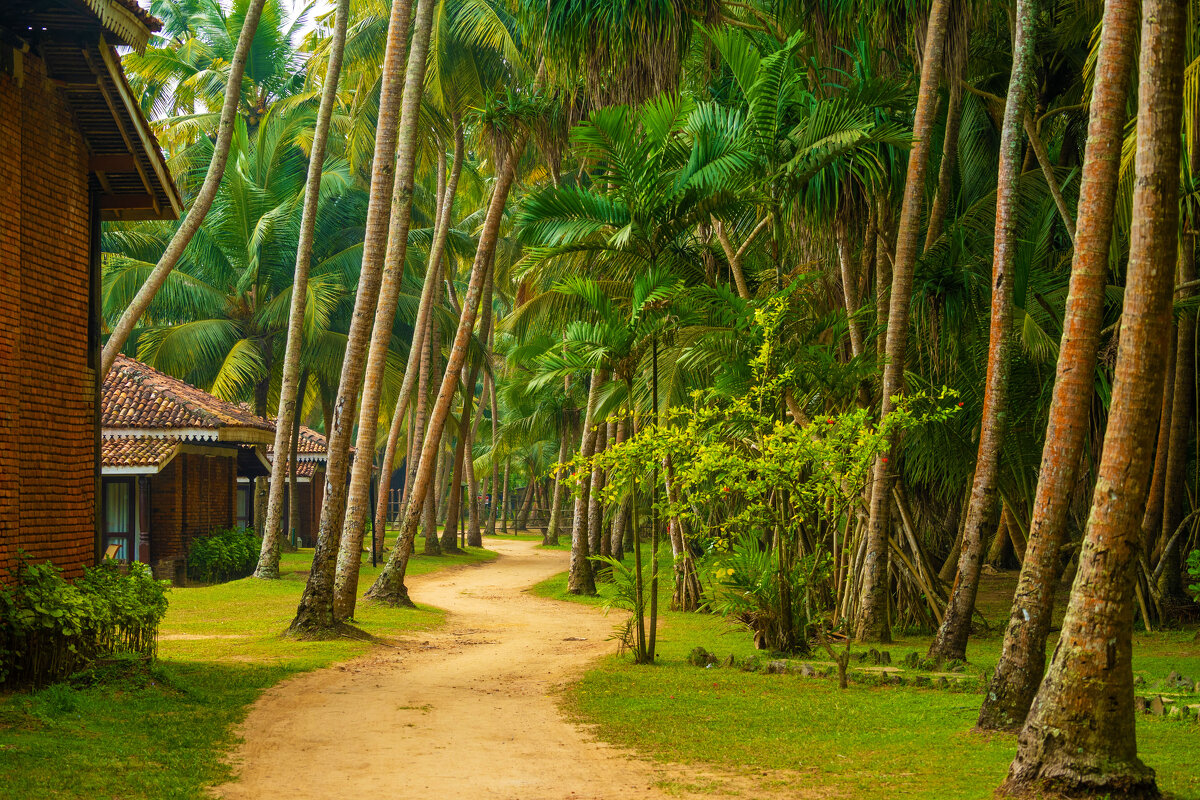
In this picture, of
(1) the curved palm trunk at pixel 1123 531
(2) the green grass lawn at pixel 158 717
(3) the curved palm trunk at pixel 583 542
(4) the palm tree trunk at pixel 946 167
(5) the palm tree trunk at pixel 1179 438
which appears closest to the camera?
(1) the curved palm trunk at pixel 1123 531

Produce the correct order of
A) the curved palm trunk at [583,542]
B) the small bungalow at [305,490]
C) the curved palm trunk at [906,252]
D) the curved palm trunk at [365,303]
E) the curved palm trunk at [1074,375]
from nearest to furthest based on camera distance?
1. the curved palm trunk at [1074,375]
2. the curved palm trunk at [906,252]
3. the curved palm trunk at [365,303]
4. the curved palm trunk at [583,542]
5. the small bungalow at [305,490]

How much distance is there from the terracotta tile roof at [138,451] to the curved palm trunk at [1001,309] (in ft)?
51.1

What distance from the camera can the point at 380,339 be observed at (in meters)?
14.0

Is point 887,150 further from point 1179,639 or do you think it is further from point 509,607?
point 509,607

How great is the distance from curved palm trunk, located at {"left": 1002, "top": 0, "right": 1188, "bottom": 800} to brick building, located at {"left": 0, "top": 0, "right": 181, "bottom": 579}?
764cm

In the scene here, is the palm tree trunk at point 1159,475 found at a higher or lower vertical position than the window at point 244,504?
higher

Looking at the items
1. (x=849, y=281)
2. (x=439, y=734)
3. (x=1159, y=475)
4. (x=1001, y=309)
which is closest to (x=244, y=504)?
(x=849, y=281)

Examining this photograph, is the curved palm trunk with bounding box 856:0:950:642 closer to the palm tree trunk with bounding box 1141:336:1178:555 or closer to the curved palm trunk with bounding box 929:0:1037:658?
the curved palm trunk with bounding box 929:0:1037:658

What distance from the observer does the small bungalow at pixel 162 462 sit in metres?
20.8

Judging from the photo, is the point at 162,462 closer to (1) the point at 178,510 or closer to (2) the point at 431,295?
(1) the point at 178,510

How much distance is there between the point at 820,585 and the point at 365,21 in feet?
49.6

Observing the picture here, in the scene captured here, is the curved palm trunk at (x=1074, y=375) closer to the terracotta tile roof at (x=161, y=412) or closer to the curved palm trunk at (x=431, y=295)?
the curved palm trunk at (x=431, y=295)

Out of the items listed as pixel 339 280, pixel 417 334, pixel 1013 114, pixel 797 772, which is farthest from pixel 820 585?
pixel 339 280

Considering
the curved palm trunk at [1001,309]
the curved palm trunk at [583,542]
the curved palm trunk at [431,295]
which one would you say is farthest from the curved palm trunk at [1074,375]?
the curved palm trunk at [431,295]
